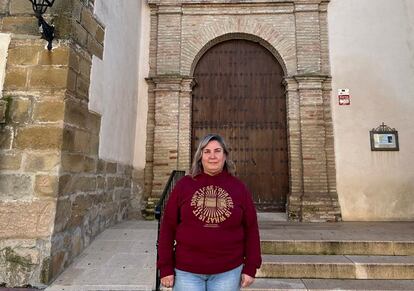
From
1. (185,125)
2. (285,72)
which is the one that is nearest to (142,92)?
(185,125)

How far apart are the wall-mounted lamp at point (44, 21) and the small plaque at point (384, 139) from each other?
546 cm

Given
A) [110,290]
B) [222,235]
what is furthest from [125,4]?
[222,235]

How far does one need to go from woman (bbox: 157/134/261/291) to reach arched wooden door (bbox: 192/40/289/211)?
4293 mm

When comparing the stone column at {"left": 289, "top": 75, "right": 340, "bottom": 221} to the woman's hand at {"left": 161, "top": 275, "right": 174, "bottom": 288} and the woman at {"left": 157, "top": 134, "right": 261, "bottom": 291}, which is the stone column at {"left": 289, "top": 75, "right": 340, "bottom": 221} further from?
the woman's hand at {"left": 161, "top": 275, "right": 174, "bottom": 288}

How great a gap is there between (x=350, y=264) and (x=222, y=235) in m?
2.14

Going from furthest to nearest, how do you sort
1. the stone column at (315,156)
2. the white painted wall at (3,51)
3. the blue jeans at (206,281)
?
the stone column at (315,156)
the white painted wall at (3,51)
the blue jeans at (206,281)

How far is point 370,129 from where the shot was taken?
596 centimetres

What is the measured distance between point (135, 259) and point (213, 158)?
2113 millimetres

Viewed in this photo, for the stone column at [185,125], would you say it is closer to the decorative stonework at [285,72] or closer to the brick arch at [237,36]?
the decorative stonework at [285,72]

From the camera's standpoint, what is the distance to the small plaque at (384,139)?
5.85 meters

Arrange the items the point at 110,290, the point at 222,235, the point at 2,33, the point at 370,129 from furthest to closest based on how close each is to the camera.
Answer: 1. the point at 370,129
2. the point at 2,33
3. the point at 110,290
4. the point at 222,235

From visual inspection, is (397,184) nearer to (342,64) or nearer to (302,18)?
(342,64)

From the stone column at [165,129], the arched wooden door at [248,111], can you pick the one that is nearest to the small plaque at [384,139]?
the arched wooden door at [248,111]

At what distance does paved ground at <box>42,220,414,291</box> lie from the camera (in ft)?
9.73
